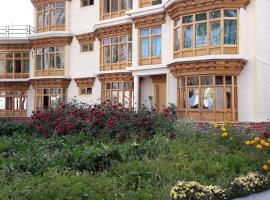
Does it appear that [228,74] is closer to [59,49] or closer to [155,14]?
[155,14]

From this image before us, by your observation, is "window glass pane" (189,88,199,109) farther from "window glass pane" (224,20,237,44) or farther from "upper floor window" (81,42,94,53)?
"upper floor window" (81,42,94,53)

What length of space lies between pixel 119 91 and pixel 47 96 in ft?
25.8

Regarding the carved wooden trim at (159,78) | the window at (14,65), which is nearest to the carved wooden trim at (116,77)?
the carved wooden trim at (159,78)

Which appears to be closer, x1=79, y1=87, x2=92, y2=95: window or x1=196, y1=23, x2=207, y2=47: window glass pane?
x1=196, y1=23, x2=207, y2=47: window glass pane

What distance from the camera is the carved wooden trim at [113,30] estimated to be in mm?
26391

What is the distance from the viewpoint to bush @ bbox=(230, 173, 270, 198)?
864 cm

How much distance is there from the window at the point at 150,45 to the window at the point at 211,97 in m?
3.87

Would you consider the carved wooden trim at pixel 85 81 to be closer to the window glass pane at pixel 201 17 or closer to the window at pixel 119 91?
the window at pixel 119 91

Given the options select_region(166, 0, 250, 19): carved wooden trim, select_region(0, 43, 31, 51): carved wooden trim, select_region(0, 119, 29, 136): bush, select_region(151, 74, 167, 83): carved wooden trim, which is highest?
select_region(0, 43, 31, 51): carved wooden trim

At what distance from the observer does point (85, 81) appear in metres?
30.0

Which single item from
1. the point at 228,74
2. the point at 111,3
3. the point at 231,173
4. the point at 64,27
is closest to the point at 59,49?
the point at 64,27

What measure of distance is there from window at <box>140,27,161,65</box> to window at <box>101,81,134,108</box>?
2953 millimetres

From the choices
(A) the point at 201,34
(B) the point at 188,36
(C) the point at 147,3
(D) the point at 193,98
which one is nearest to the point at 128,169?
(D) the point at 193,98

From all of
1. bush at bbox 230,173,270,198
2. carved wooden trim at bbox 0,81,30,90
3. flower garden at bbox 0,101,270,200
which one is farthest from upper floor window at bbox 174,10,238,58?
carved wooden trim at bbox 0,81,30,90
